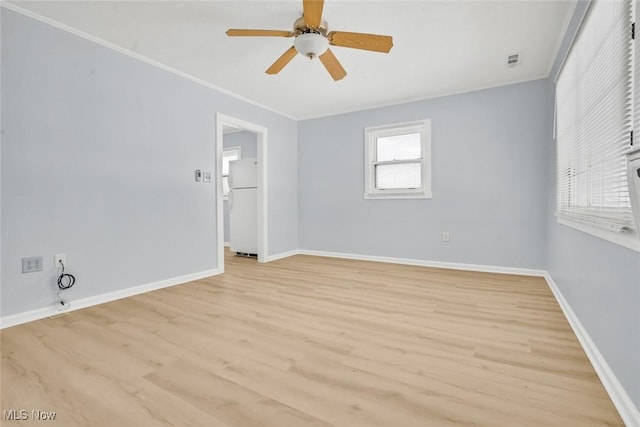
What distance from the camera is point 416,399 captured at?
133 cm

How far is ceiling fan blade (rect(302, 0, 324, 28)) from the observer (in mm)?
1875

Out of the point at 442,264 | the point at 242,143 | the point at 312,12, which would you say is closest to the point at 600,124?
the point at 312,12

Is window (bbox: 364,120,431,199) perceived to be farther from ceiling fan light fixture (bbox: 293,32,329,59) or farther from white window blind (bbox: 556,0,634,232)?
ceiling fan light fixture (bbox: 293,32,329,59)

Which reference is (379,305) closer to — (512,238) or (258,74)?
(512,238)

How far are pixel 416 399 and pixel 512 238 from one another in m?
3.13

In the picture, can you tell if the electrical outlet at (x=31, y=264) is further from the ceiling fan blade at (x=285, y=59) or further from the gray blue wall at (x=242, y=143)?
the gray blue wall at (x=242, y=143)

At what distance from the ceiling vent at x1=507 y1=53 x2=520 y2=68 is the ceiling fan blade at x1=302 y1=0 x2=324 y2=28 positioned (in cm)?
214

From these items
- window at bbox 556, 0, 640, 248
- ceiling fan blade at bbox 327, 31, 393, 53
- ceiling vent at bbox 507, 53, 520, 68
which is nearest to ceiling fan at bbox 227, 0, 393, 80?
ceiling fan blade at bbox 327, 31, 393, 53

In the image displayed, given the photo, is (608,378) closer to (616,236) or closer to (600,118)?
(616,236)

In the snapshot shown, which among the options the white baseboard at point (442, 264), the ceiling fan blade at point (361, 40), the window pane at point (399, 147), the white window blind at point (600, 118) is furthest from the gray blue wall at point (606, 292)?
the window pane at point (399, 147)

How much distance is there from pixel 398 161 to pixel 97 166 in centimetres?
370

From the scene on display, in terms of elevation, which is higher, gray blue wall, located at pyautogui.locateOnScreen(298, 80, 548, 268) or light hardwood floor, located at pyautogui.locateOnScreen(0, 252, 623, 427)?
gray blue wall, located at pyautogui.locateOnScreen(298, 80, 548, 268)

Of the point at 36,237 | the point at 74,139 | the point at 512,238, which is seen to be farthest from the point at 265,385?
the point at 512,238

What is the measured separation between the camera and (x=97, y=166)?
2656 mm
